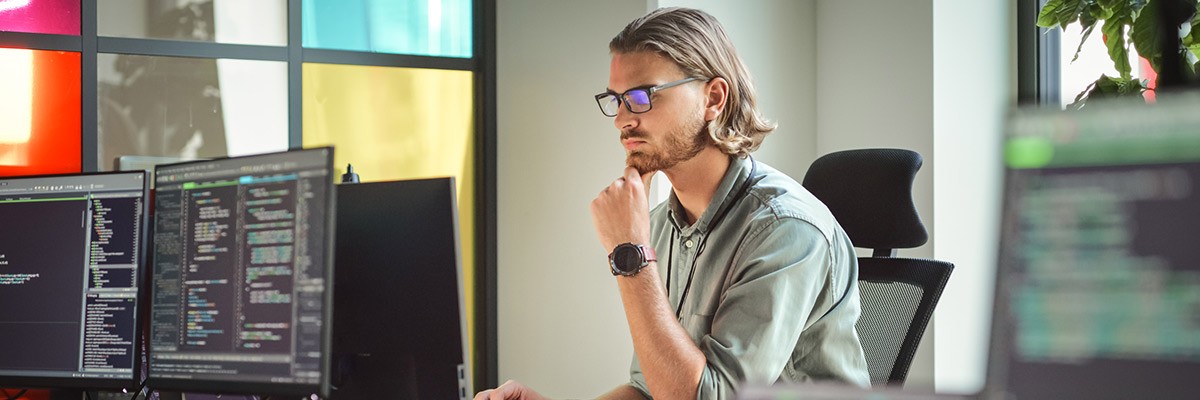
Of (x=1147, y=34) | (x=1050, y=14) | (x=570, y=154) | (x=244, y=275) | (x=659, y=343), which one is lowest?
(x=659, y=343)

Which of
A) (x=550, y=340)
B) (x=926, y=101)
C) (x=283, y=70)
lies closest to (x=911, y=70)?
(x=926, y=101)

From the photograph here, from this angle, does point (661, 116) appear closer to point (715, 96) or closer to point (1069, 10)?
point (715, 96)

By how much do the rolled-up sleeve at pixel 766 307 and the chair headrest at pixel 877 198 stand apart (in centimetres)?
37

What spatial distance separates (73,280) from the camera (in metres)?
1.69

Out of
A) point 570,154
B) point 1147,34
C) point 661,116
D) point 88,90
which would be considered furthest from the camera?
point 570,154

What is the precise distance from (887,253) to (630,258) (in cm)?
58

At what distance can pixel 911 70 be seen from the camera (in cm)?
357

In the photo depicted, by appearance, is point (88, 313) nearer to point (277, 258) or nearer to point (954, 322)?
point (277, 258)

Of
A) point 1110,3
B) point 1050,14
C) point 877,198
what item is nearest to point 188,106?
point 877,198

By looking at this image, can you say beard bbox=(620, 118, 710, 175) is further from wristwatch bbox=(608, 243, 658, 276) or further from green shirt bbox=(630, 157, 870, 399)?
wristwatch bbox=(608, 243, 658, 276)

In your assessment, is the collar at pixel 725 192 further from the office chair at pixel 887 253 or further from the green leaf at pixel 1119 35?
the green leaf at pixel 1119 35

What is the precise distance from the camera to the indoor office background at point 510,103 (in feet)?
11.6

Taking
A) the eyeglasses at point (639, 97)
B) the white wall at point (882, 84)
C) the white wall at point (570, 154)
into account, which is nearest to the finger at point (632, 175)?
the eyeglasses at point (639, 97)

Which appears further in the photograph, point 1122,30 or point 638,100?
point 1122,30
